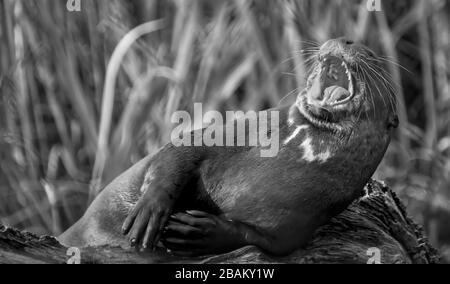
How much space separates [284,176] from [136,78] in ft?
7.10

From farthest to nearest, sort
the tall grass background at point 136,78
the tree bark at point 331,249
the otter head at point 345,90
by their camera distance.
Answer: the tall grass background at point 136,78 < the otter head at point 345,90 < the tree bark at point 331,249

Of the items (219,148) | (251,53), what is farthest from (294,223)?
(251,53)

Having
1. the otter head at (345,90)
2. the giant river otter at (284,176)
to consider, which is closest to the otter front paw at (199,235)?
the giant river otter at (284,176)

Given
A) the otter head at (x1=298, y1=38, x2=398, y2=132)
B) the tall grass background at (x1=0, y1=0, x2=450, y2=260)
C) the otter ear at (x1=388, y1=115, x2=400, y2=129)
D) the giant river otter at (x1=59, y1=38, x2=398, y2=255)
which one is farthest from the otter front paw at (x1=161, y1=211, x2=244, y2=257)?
the tall grass background at (x1=0, y1=0, x2=450, y2=260)

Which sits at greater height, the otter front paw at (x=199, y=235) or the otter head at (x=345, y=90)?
the otter head at (x=345, y=90)

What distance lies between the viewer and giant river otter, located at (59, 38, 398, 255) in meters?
2.40

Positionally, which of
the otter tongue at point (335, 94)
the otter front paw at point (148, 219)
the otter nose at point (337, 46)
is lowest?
the otter front paw at point (148, 219)

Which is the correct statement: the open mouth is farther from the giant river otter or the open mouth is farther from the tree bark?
the tree bark

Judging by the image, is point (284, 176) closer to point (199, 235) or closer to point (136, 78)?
point (199, 235)

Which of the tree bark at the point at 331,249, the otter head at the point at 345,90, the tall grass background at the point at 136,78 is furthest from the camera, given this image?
the tall grass background at the point at 136,78

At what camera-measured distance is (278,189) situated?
8.02 feet

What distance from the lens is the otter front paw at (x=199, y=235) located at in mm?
2365

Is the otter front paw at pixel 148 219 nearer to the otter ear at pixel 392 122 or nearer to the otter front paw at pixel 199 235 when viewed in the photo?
the otter front paw at pixel 199 235

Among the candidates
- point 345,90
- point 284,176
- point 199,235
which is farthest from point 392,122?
point 199,235
